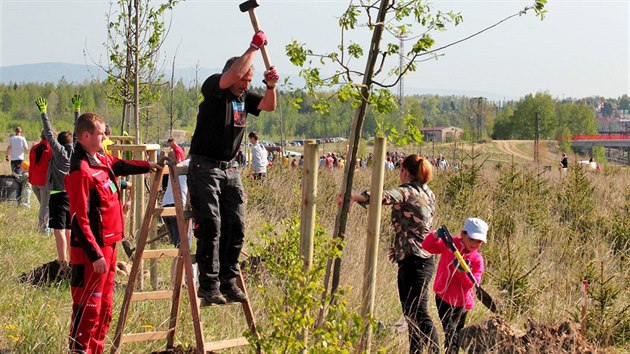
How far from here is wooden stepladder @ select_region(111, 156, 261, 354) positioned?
16.4ft

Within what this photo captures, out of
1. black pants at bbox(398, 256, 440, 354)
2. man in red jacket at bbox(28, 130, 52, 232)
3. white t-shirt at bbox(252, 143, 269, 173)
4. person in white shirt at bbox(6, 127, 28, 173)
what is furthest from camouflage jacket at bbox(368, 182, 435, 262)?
person in white shirt at bbox(6, 127, 28, 173)

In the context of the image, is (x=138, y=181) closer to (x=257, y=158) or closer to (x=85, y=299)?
(x=85, y=299)

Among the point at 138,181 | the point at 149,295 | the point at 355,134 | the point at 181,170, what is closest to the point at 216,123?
the point at 181,170

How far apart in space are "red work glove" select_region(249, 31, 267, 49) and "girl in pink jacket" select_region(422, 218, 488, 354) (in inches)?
87.8

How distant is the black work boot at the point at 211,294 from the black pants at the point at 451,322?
196 cm

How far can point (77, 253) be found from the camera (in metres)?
5.15

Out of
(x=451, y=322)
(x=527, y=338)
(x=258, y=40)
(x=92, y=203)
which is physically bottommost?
(x=527, y=338)

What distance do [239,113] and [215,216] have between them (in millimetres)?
662

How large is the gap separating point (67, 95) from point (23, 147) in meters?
116

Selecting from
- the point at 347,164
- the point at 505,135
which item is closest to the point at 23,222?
the point at 347,164

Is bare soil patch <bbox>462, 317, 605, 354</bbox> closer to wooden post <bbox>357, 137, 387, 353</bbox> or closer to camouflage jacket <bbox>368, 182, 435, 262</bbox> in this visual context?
camouflage jacket <bbox>368, 182, 435, 262</bbox>

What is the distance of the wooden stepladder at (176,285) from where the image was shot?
498cm

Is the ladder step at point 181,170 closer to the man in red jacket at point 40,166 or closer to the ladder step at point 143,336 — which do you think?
the ladder step at point 143,336

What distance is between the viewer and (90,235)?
199 inches
